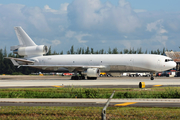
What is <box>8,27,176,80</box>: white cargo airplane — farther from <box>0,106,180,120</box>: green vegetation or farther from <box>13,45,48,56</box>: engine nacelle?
<box>0,106,180,120</box>: green vegetation

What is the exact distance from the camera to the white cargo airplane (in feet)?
190

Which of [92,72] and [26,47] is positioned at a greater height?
[26,47]

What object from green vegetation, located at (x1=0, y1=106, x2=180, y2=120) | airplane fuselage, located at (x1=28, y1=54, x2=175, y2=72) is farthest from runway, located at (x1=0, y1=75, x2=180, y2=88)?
green vegetation, located at (x1=0, y1=106, x2=180, y2=120)

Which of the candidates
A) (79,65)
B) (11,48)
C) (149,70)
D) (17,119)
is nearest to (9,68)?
(11,48)

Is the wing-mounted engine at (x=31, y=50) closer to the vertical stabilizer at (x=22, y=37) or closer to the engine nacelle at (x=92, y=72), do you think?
the vertical stabilizer at (x=22, y=37)

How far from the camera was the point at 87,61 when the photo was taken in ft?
202

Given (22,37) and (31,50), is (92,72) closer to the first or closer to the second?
(31,50)

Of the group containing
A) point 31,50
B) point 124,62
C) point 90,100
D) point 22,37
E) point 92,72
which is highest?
point 22,37

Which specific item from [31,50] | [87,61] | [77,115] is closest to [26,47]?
[31,50]

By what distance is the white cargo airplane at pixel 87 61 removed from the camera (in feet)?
190

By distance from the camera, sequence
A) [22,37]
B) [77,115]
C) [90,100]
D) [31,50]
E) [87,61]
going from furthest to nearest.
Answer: [22,37] < [31,50] < [87,61] < [90,100] < [77,115]

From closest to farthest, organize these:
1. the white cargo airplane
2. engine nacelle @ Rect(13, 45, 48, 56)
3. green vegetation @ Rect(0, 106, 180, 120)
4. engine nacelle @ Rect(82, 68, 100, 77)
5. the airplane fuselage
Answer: green vegetation @ Rect(0, 106, 180, 120) < the airplane fuselage < the white cargo airplane < engine nacelle @ Rect(82, 68, 100, 77) < engine nacelle @ Rect(13, 45, 48, 56)

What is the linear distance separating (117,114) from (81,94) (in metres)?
11.2

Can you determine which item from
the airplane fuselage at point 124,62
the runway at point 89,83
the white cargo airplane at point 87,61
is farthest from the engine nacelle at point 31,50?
the runway at point 89,83
